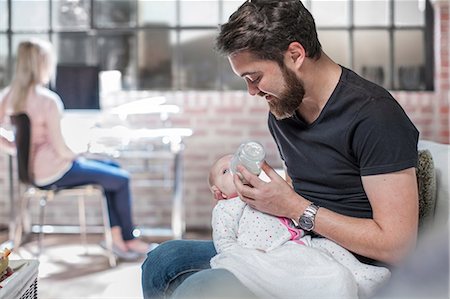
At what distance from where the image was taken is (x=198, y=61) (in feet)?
15.5

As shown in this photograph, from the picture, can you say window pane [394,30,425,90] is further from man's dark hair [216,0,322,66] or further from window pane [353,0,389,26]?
man's dark hair [216,0,322,66]

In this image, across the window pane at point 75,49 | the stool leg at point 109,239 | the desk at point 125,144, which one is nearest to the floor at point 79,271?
the stool leg at point 109,239

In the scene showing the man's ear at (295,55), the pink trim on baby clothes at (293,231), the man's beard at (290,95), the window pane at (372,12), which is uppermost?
the window pane at (372,12)

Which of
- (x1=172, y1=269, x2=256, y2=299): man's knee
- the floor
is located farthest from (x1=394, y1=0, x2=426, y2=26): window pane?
(x1=172, y1=269, x2=256, y2=299): man's knee

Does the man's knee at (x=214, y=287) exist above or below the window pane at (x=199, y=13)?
below

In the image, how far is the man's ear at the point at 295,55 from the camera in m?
1.58

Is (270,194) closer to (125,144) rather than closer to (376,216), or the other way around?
(376,216)

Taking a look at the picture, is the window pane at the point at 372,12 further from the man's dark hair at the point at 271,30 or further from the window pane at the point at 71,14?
the man's dark hair at the point at 271,30

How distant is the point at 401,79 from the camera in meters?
4.66

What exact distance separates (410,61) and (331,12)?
2.13ft

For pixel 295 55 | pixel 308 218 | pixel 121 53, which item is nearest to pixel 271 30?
pixel 295 55

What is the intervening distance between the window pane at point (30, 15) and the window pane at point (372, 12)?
7.15 feet

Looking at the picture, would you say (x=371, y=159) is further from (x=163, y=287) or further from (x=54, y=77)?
(x=54, y=77)

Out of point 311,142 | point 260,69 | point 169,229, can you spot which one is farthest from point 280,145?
point 169,229
